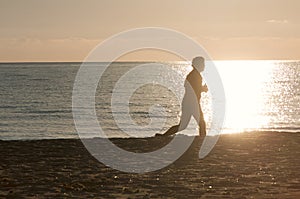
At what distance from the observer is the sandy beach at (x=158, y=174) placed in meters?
9.45

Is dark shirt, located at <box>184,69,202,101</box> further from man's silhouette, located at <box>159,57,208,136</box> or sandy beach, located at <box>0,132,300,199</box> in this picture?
sandy beach, located at <box>0,132,300,199</box>

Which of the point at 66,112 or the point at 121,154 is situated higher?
the point at 66,112

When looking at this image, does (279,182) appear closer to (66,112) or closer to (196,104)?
(196,104)

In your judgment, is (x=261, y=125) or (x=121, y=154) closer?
(x=121, y=154)

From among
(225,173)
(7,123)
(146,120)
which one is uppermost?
(146,120)

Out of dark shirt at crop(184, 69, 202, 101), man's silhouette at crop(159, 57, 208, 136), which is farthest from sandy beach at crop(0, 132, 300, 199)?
dark shirt at crop(184, 69, 202, 101)

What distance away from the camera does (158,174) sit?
11.1m

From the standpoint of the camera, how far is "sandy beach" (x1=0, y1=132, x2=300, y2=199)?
945 centimetres

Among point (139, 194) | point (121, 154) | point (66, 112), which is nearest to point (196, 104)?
point (121, 154)

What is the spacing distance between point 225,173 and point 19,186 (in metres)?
3.55

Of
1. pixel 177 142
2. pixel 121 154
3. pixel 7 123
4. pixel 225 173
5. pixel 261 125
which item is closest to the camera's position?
pixel 225 173

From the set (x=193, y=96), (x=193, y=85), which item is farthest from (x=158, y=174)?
(x=193, y=85)

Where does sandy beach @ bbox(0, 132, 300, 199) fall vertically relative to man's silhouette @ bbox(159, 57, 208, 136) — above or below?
below

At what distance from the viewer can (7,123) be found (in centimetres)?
5844
